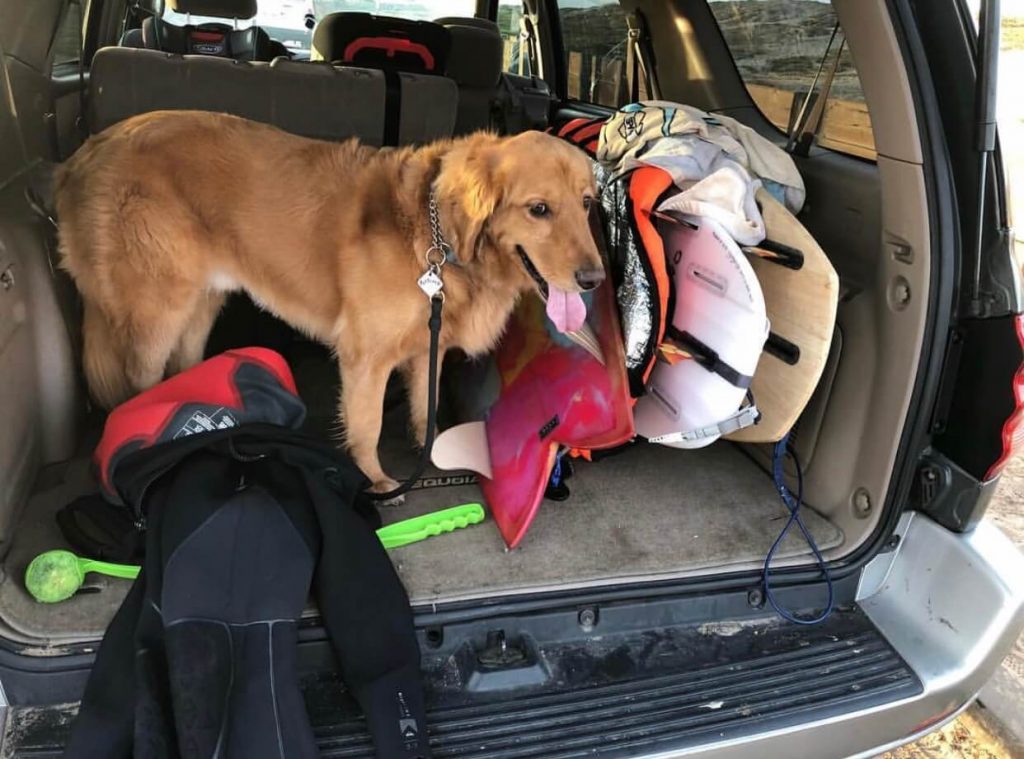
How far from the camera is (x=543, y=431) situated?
90.1 inches

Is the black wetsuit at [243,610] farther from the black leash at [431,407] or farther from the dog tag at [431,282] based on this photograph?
the dog tag at [431,282]

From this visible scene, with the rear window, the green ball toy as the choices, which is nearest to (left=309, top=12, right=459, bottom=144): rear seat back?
the rear window

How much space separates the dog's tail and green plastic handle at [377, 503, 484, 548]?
44.1 inches

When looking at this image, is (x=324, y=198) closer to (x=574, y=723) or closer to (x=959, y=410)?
(x=574, y=723)

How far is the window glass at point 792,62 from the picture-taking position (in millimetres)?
2424

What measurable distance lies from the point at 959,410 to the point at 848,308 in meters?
0.43

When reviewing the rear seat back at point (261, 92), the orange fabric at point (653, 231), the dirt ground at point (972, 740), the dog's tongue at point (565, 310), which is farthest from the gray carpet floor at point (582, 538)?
the rear seat back at point (261, 92)

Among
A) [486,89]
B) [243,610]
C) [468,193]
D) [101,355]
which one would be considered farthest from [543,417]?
[486,89]

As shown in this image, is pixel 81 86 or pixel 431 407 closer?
pixel 431 407

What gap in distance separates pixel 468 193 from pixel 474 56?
77.5 inches

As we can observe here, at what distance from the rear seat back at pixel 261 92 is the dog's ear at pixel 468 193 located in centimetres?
75

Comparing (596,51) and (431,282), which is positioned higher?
(596,51)

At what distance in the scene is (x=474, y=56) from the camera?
3.90 meters

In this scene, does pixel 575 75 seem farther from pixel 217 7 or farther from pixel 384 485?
Result: pixel 384 485
